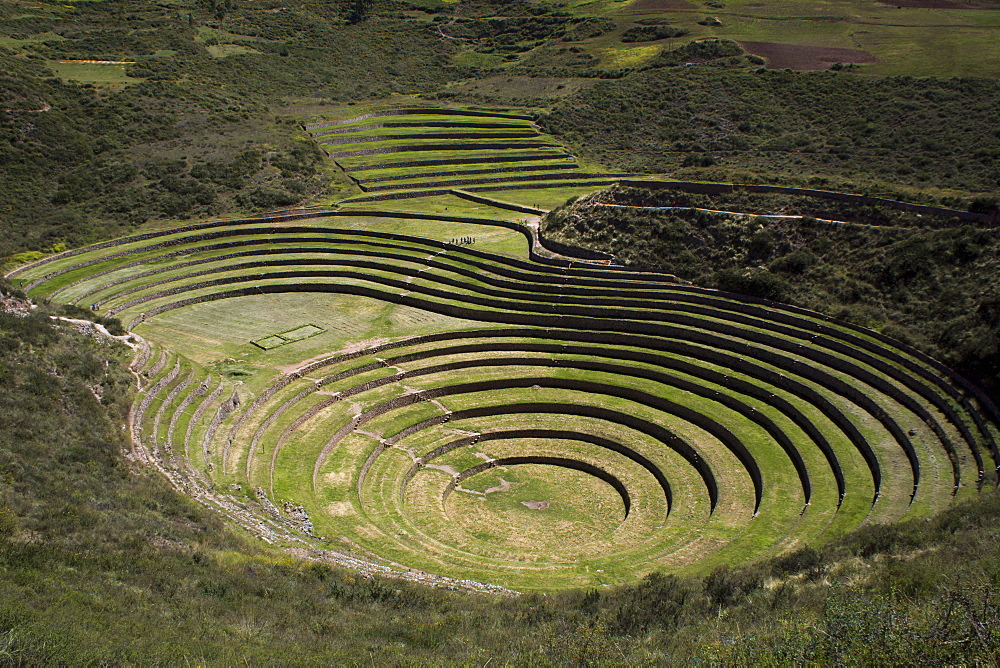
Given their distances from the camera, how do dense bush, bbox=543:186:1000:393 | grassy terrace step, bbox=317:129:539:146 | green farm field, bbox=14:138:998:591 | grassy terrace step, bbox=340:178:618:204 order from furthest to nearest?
grassy terrace step, bbox=317:129:539:146, grassy terrace step, bbox=340:178:618:204, dense bush, bbox=543:186:1000:393, green farm field, bbox=14:138:998:591

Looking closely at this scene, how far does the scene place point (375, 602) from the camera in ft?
59.7

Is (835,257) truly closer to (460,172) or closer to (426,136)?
(460,172)

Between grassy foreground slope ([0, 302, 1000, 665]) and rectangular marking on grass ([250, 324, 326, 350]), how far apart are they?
1700cm

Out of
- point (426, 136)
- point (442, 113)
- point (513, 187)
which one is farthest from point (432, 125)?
point (513, 187)

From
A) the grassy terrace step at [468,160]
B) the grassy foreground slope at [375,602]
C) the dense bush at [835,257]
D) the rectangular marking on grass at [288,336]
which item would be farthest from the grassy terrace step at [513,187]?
the grassy foreground slope at [375,602]

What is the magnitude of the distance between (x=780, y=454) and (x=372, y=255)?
32544mm

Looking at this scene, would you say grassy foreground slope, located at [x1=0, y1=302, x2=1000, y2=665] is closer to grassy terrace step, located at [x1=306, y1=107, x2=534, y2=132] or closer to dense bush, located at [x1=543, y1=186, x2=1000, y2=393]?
dense bush, located at [x1=543, y1=186, x2=1000, y2=393]

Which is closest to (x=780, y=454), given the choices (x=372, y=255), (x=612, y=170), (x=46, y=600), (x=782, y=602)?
(x=782, y=602)

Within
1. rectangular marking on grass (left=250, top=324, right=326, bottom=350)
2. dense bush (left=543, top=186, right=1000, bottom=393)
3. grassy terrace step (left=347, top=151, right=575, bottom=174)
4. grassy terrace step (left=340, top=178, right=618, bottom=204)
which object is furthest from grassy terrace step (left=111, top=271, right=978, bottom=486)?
grassy terrace step (left=347, top=151, right=575, bottom=174)

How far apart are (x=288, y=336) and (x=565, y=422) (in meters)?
17.0

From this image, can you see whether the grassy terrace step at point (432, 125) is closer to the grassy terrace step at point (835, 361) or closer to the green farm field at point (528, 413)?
the green farm field at point (528, 413)

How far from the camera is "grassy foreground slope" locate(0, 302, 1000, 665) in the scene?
12.8 m

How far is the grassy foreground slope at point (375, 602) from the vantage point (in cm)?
1276

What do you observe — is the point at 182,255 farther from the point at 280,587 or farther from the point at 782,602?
the point at 782,602
